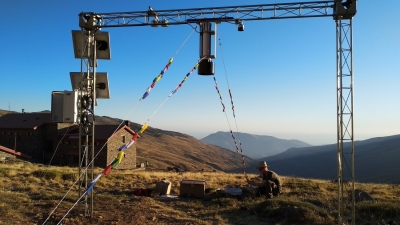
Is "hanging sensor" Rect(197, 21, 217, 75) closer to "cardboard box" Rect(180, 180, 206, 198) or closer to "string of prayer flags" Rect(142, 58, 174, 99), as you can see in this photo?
"string of prayer flags" Rect(142, 58, 174, 99)

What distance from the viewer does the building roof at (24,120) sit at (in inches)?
1686

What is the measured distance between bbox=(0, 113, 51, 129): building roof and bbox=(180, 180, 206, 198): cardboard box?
3500 centimetres

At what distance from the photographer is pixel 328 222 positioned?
30.4 ft

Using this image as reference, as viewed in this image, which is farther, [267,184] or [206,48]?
[267,184]

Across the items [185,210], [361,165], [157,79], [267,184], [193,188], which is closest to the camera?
[157,79]

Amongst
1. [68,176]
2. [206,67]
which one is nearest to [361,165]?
[68,176]

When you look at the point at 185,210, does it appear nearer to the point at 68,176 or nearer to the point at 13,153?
the point at 68,176

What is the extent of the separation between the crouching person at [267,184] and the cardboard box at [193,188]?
1825 millimetres

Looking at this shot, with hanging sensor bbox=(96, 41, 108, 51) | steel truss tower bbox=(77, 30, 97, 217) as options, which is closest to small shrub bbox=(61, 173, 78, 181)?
steel truss tower bbox=(77, 30, 97, 217)

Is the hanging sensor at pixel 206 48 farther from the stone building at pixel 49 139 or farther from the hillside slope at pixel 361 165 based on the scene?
the hillside slope at pixel 361 165

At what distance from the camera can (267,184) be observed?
12469 mm

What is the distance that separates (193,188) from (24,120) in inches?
1564

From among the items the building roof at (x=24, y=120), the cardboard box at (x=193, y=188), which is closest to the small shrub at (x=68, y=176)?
the cardboard box at (x=193, y=188)

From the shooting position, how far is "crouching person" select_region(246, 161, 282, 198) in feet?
40.9
